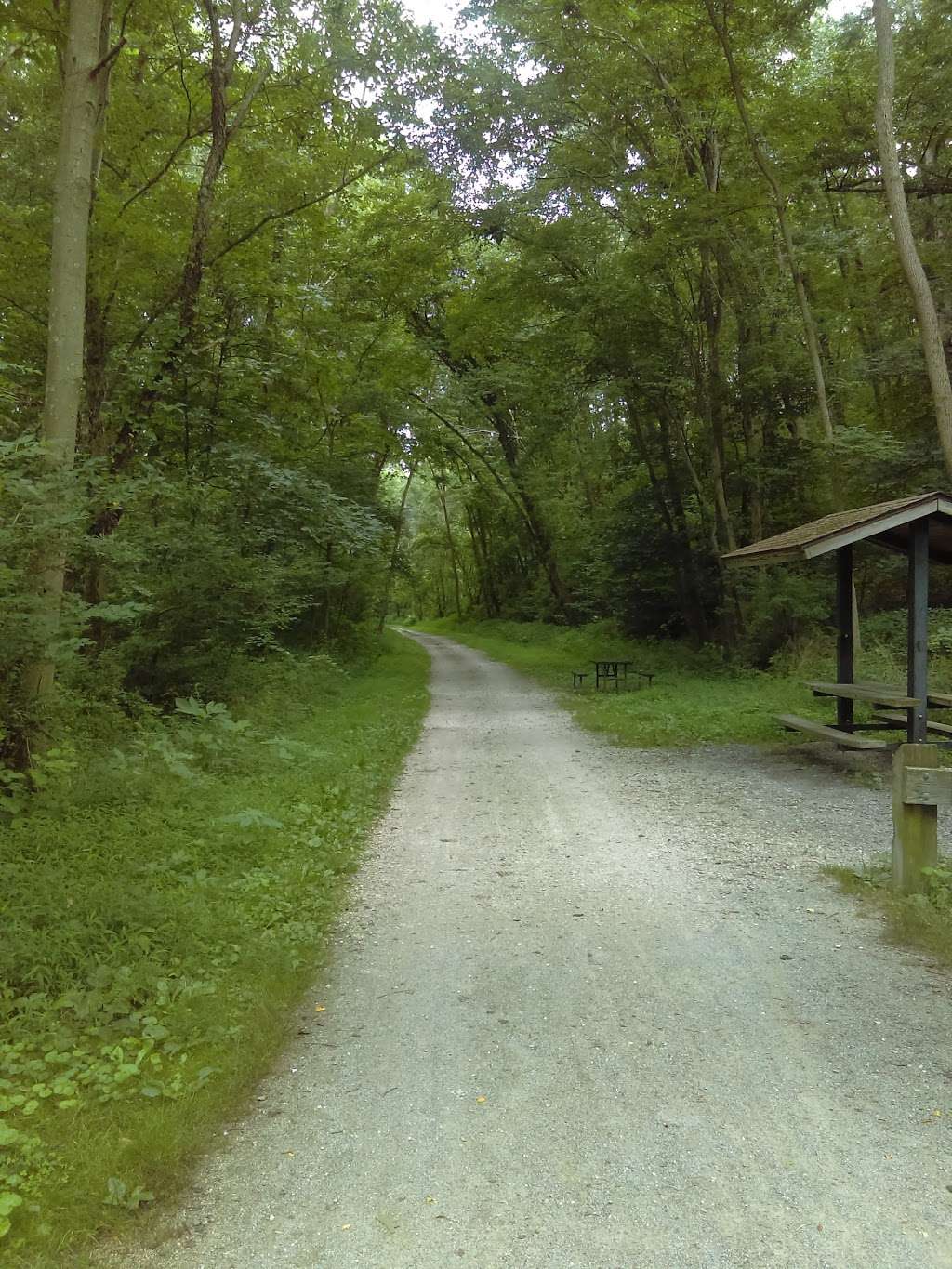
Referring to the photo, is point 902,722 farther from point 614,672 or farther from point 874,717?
point 614,672

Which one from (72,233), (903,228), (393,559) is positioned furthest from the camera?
(393,559)

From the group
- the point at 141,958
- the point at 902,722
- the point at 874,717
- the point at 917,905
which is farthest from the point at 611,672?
the point at 141,958

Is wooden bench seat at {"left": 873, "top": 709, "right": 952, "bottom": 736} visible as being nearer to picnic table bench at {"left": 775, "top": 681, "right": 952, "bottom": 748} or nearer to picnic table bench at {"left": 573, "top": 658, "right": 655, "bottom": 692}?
picnic table bench at {"left": 775, "top": 681, "right": 952, "bottom": 748}

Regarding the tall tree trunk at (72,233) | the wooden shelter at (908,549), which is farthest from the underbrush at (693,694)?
the tall tree trunk at (72,233)

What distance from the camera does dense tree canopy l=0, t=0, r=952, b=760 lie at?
29.2ft

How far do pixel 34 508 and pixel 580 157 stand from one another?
43.5 ft

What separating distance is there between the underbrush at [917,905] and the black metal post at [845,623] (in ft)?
14.7

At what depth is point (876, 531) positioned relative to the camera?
25.8ft

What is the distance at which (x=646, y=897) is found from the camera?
5.09 m

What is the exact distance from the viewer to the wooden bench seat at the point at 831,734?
336 inches


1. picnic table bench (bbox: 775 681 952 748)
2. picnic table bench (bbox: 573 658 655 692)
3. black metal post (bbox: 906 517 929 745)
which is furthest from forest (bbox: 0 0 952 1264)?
picnic table bench (bbox: 775 681 952 748)

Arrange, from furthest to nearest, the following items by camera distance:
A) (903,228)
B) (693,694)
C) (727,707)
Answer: (693,694) → (727,707) → (903,228)

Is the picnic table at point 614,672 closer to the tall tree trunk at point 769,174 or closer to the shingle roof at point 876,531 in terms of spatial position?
the tall tree trunk at point 769,174

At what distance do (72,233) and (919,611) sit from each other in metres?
8.03
